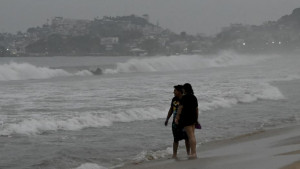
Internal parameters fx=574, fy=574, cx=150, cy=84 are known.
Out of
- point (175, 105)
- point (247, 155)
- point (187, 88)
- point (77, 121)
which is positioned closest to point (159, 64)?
point (77, 121)

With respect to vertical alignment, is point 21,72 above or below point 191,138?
above

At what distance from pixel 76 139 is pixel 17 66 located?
40.4 meters

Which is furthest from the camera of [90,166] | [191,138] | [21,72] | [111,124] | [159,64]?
[159,64]

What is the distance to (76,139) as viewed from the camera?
13422 millimetres

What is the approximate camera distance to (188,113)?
1010 centimetres

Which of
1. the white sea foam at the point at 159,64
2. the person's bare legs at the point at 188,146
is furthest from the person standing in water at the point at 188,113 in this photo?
the white sea foam at the point at 159,64

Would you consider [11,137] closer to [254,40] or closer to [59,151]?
[59,151]

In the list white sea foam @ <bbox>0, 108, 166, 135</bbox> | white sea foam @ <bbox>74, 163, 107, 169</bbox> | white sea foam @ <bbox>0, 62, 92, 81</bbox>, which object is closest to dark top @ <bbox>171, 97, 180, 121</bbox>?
white sea foam @ <bbox>74, 163, 107, 169</bbox>

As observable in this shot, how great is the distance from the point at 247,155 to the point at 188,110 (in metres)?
1.32

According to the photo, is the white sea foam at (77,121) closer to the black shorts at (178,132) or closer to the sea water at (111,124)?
the sea water at (111,124)

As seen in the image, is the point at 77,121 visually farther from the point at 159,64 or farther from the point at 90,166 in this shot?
the point at 159,64

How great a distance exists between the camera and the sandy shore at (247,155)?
8797 millimetres

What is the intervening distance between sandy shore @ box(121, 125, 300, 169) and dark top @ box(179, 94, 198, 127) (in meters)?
0.68

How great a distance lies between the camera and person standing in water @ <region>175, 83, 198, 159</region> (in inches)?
392
